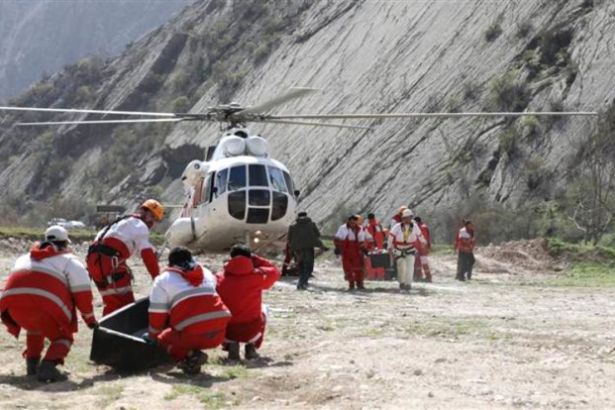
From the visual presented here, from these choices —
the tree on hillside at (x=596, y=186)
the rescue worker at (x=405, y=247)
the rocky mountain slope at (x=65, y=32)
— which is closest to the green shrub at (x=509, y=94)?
the tree on hillside at (x=596, y=186)

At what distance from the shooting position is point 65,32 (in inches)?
6476

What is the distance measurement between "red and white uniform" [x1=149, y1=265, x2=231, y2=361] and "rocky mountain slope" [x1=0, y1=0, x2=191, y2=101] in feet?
508

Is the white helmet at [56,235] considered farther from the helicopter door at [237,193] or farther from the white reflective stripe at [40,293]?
the helicopter door at [237,193]

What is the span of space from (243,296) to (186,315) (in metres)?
0.93

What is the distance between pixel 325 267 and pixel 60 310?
728 inches

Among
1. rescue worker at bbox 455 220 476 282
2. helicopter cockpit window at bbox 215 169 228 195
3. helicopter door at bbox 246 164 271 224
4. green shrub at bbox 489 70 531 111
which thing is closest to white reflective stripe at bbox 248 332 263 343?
Answer: helicopter door at bbox 246 164 271 224

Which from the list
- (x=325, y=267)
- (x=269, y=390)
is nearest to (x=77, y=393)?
(x=269, y=390)

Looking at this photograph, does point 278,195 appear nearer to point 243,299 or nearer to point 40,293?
point 243,299

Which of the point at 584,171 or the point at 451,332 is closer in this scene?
the point at 451,332

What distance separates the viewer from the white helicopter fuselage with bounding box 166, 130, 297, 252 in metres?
19.8

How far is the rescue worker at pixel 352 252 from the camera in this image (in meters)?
17.4

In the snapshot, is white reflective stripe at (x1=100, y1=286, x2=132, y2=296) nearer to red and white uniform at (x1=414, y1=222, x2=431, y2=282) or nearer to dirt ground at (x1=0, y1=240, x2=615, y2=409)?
dirt ground at (x1=0, y1=240, x2=615, y2=409)

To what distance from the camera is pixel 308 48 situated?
2520 inches

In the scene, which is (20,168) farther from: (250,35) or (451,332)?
(451,332)
